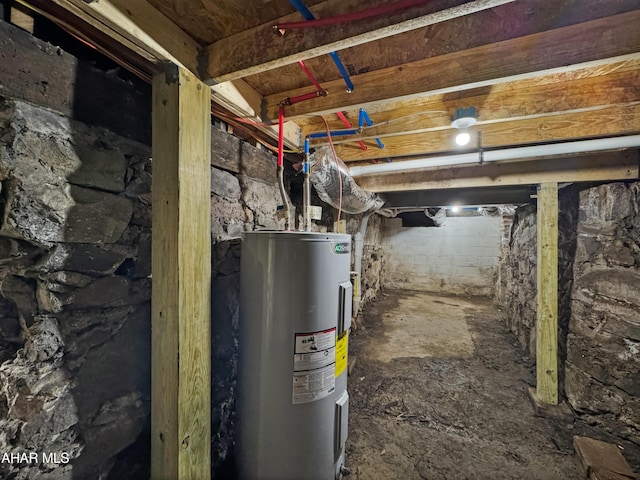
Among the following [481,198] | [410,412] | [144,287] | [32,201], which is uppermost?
[481,198]

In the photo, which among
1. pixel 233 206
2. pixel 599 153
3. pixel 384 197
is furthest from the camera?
pixel 384 197

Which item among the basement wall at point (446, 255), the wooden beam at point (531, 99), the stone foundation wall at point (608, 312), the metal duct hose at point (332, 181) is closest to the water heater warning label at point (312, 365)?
the metal duct hose at point (332, 181)

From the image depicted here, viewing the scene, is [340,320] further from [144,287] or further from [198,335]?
[144,287]

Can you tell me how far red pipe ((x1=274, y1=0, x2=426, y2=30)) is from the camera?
640mm

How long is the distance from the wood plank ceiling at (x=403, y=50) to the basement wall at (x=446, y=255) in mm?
4981

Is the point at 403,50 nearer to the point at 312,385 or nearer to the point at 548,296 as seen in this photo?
the point at 312,385

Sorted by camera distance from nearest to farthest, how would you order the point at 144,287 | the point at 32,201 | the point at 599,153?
1. the point at 32,201
2. the point at 144,287
3. the point at 599,153

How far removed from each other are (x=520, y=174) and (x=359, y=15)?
6.43 feet

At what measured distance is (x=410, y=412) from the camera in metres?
1.96

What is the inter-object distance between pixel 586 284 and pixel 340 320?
6.50ft

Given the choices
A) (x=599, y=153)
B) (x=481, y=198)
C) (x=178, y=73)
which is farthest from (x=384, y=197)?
(x=178, y=73)

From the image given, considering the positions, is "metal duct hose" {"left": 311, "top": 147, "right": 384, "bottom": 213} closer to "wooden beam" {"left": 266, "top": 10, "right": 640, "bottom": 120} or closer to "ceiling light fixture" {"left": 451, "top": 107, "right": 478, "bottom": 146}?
"wooden beam" {"left": 266, "top": 10, "right": 640, "bottom": 120}

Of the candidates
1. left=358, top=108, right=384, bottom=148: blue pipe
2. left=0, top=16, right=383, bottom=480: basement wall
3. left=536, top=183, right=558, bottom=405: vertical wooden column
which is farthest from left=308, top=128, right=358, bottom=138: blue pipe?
left=536, top=183, right=558, bottom=405: vertical wooden column

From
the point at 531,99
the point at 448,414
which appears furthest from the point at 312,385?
the point at 531,99
